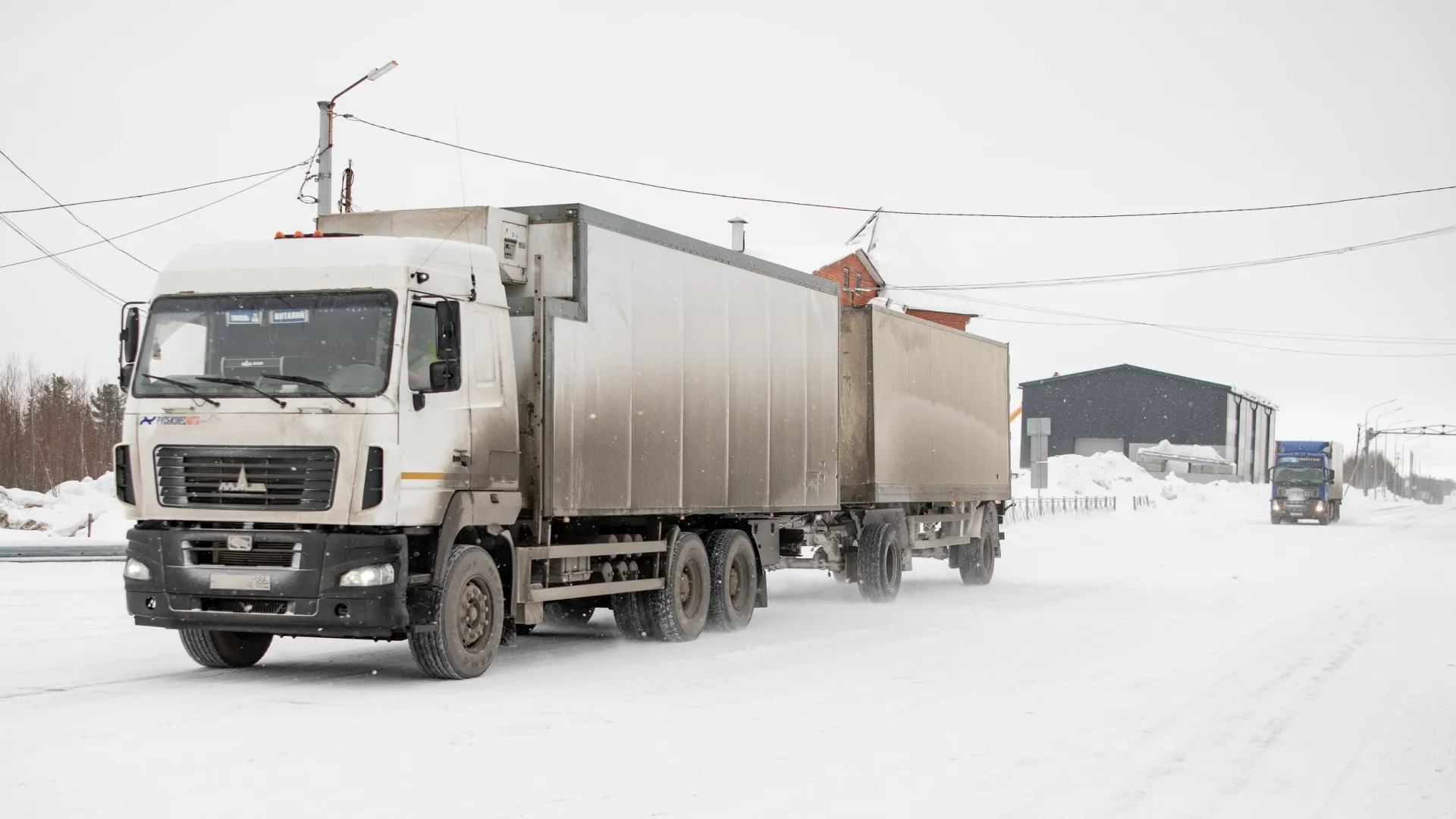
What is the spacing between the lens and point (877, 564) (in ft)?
60.5

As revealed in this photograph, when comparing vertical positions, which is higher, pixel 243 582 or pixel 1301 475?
pixel 243 582

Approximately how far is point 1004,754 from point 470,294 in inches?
210

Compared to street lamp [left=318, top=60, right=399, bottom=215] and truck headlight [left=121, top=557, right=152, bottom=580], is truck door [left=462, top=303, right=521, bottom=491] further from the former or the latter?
street lamp [left=318, top=60, right=399, bottom=215]

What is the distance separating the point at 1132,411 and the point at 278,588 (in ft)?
316

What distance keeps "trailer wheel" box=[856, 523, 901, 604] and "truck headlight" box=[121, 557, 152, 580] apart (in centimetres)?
1010

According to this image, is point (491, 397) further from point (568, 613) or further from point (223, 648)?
point (568, 613)

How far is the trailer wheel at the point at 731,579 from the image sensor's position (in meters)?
14.6

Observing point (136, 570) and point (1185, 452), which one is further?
point (1185, 452)

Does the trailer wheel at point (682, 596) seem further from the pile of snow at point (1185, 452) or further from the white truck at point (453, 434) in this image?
the pile of snow at point (1185, 452)

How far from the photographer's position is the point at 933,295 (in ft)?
242

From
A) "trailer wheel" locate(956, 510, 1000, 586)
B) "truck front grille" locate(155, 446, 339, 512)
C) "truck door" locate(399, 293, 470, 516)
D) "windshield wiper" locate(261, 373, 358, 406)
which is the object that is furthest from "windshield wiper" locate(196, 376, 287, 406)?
"trailer wheel" locate(956, 510, 1000, 586)

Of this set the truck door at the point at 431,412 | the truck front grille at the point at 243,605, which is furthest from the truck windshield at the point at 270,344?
the truck front grille at the point at 243,605

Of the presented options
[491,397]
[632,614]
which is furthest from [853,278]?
[491,397]

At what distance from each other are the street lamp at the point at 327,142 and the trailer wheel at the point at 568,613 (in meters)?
8.48
